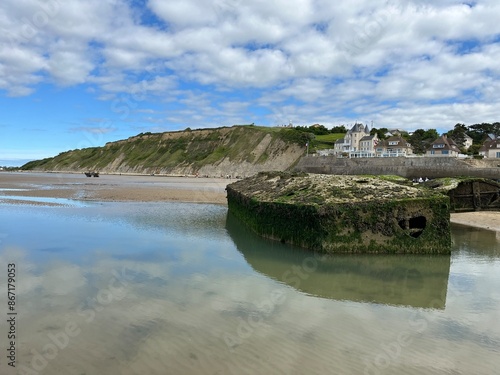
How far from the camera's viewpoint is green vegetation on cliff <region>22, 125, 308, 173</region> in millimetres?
114562

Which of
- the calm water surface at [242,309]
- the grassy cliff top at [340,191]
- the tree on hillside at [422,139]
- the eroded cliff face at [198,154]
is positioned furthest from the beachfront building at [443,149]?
the calm water surface at [242,309]

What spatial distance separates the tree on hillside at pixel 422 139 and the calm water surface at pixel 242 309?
339 ft

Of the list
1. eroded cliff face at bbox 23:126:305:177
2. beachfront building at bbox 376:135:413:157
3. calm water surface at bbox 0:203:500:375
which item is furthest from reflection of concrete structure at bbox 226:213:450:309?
eroded cliff face at bbox 23:126:305:177

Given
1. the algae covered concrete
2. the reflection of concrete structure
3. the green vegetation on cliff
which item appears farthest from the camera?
the green vegetation on cliff

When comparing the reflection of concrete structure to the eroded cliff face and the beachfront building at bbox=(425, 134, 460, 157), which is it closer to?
the beachfront building at bbox=(425, 134, 460, 157)

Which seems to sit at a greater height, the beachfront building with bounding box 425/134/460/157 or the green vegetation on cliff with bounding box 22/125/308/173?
the green vegetation on cliff with bounding box 22/125/308/173

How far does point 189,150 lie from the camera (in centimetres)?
14300

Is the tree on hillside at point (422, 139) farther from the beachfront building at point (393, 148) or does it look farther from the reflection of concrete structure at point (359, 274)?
the reflection of concrete structure at point (359, 274)

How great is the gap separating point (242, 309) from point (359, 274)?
4929 mm

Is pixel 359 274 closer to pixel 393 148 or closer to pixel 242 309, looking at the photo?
pixel 242 309

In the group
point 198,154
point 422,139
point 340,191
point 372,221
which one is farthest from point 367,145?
point 372,221

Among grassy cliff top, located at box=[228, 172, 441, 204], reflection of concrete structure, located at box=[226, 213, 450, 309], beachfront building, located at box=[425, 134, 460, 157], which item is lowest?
reflection of concrete structure, located at box=[226, 213, 450, 309]

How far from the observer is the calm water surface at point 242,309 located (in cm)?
Answer: 634

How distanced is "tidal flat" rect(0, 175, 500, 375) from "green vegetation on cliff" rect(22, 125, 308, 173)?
9384 centimetres
